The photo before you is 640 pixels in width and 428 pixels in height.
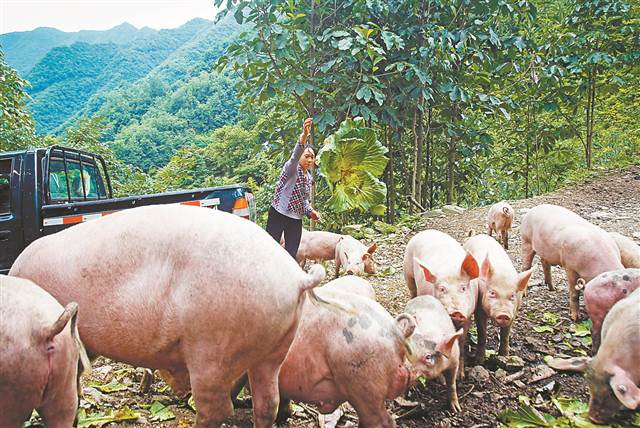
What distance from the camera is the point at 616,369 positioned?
237 centimetres

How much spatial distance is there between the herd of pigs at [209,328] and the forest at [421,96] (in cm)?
571

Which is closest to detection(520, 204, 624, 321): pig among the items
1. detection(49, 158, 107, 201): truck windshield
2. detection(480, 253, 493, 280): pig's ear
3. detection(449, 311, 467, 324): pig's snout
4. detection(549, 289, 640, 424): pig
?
detection(480, 253, 493, 280): pig's ear

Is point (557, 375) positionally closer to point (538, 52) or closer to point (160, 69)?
point (538, 52)

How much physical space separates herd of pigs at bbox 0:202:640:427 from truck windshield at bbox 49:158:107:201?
3759 millimetres

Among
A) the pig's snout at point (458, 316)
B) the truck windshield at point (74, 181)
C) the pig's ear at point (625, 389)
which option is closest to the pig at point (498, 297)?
the pig's snout at point (458, 316)

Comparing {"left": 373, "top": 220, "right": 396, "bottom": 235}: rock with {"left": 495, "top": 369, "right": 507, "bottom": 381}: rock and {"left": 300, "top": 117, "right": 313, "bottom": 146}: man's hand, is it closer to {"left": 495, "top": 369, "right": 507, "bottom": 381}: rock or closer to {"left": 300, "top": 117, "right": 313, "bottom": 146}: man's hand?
{"left": 300, "top": 117, "right": 313, "bottom": 146}: man's hand

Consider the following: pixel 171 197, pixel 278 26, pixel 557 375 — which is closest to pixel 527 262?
pixel 557 375

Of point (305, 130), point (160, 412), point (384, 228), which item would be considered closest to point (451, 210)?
point (384, 228)

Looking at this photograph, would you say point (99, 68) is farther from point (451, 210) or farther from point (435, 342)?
point (435, 342)

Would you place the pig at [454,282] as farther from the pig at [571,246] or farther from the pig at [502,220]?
the pig at [502,220]

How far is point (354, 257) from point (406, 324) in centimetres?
404

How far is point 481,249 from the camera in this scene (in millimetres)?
4203

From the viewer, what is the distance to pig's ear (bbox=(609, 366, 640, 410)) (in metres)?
2.22

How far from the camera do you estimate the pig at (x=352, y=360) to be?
2.25 meters
